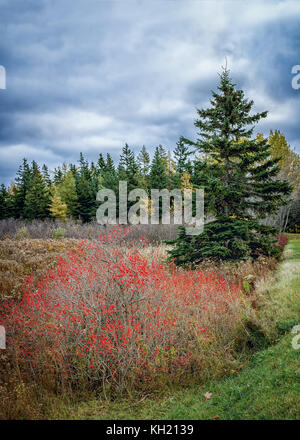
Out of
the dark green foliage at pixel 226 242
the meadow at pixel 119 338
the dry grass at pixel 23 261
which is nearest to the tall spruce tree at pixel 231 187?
the dark green foliage at pixel 226 242

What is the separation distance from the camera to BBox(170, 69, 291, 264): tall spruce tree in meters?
9.00

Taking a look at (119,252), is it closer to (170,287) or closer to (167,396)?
(170,287)

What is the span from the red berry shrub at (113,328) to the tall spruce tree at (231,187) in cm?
356

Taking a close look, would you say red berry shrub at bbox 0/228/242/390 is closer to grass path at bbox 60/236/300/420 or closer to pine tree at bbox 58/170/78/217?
grass path at bbox 60/236/300/420

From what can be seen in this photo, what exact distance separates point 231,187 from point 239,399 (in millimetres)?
7289

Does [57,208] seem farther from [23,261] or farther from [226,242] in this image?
[226,242]

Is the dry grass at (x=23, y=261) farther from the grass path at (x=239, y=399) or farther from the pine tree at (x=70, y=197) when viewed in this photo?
the pine tree at (x=70, y=197)

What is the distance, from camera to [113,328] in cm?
413

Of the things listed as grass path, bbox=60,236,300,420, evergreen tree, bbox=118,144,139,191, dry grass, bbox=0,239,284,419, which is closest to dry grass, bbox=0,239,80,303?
dry grass, bbox=0,239,284,419

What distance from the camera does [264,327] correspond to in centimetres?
514

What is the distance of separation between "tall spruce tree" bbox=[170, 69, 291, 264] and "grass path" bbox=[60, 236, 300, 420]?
4.75 meters

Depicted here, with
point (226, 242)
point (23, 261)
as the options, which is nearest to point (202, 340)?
point (226, 242)
